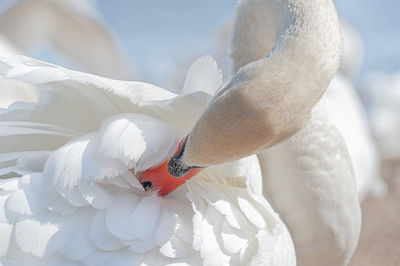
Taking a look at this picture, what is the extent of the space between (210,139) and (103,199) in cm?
29

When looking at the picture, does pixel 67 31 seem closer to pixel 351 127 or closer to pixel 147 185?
pixel 351 127

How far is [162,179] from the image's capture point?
1233 mm

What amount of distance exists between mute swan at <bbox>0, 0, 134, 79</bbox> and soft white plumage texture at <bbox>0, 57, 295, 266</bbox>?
16.7 ft

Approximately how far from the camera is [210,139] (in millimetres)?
1110

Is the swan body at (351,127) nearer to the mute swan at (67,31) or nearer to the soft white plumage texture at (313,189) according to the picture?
the soft white plumage texture at (313,189)

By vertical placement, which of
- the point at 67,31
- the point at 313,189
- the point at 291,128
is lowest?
the point at 67,31

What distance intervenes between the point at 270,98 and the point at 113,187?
1.44 feet

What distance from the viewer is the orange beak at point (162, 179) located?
122cm

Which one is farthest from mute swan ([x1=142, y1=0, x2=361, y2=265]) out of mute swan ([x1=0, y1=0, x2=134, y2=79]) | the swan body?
mute swan ([x1=0, y1=0, x2=134, y2=79])

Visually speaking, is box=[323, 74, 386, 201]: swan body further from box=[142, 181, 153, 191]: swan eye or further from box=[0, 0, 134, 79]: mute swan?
box=[0, 0, 134, 79]: mute swan

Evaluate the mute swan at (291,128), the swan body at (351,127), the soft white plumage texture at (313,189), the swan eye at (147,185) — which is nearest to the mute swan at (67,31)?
the swan body at (351,127)

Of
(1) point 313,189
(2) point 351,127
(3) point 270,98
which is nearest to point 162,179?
(3) point 270,98

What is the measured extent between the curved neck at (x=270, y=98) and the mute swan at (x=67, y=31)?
535 cm

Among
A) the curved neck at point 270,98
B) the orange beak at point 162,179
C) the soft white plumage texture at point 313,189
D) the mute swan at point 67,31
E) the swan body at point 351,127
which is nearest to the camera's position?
the curved neck at point 270,98
